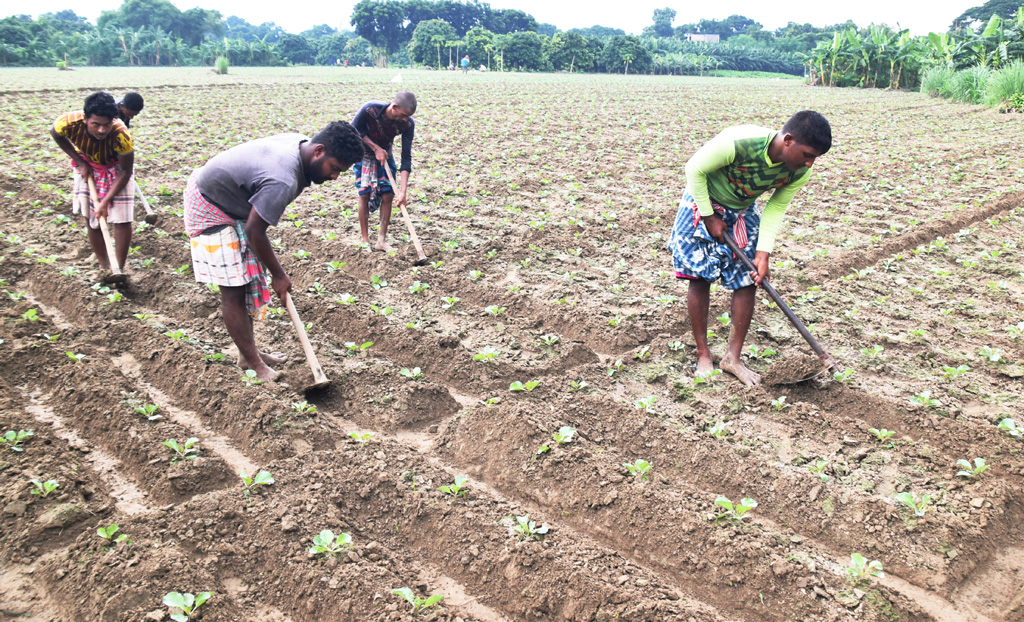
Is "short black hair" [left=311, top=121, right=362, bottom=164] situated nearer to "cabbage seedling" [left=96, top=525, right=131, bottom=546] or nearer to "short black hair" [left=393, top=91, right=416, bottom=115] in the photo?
"cabbage seedling" [left=96, top=525, right=131, bottom=546]

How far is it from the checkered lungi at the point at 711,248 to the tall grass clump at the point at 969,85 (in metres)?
22.0

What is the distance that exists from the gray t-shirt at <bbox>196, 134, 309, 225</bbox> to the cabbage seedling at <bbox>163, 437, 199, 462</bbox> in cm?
124

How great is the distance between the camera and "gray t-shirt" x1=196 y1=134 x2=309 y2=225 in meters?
3.42

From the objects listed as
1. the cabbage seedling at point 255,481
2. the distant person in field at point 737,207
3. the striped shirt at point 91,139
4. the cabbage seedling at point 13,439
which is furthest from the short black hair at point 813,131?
the striped shirt at point 91,139

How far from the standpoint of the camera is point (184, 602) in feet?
8.12

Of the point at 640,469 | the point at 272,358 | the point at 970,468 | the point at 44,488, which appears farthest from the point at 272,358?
the point at 970,468

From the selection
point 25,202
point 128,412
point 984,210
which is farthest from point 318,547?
point 984,210

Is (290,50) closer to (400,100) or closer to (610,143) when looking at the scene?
(610,143)

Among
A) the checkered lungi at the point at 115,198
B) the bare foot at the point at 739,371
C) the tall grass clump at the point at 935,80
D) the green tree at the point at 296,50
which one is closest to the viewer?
the bare foot at the point at 739,371

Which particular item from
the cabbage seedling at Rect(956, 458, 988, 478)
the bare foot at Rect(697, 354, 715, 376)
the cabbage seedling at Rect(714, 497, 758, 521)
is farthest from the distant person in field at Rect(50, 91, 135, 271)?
the cabbage seedling at Rect(956, 458, 988, 478)

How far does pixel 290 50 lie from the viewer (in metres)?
72.1

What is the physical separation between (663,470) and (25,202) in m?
8.09

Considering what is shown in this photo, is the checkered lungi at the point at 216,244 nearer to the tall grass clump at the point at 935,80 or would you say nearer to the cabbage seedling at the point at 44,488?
the cabbage seedling at the point at 44,488

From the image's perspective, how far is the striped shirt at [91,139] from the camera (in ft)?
16.7
